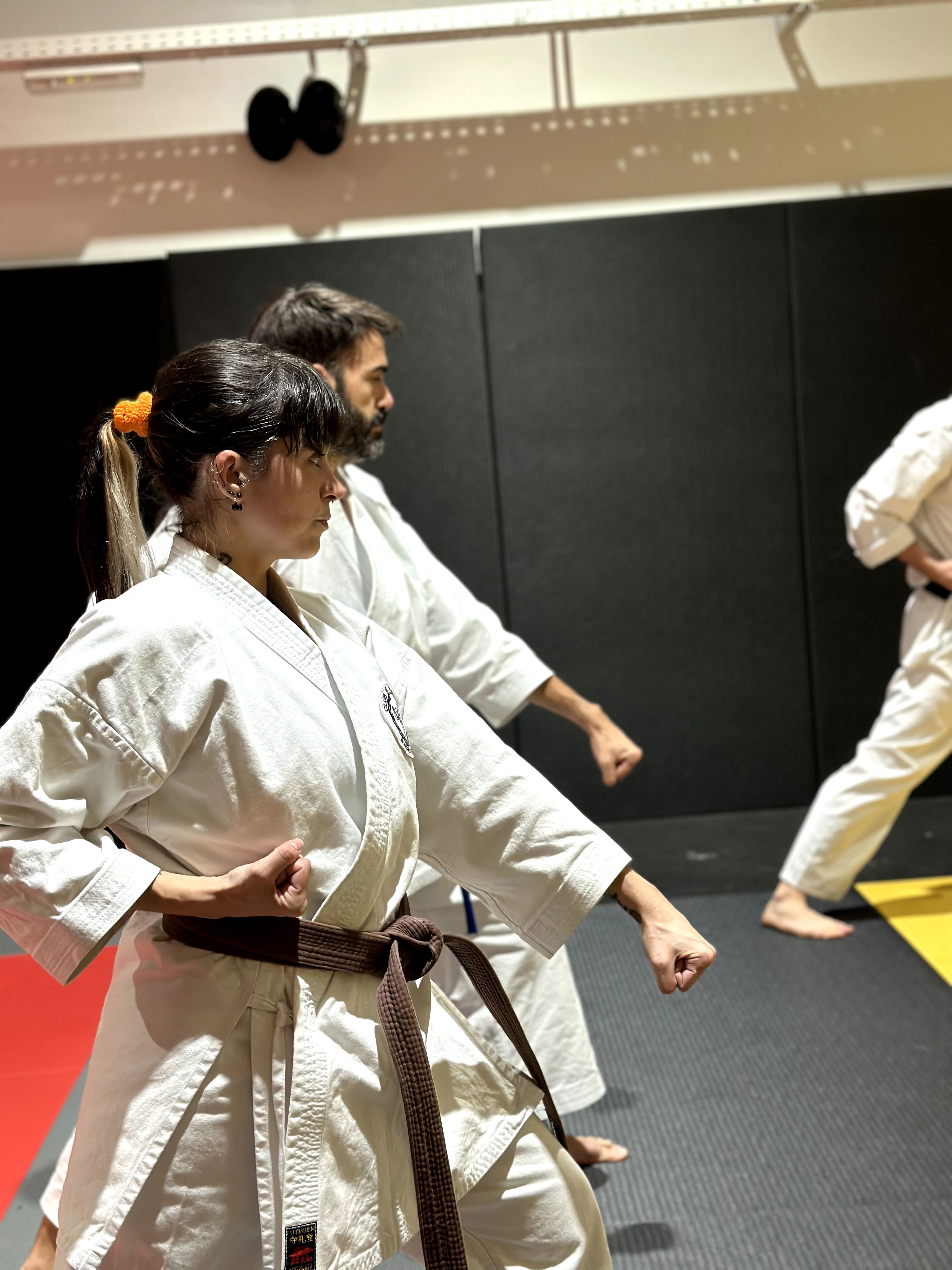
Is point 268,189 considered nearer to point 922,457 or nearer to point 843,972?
point 922,457

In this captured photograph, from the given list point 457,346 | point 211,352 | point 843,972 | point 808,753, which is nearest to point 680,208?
point 457,346

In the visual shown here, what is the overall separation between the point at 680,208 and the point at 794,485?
1042 millimetres

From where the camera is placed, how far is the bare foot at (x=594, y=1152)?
218cm

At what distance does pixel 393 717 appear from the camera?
1281mm

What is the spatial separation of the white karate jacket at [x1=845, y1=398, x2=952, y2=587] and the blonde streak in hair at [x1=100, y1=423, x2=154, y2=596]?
2419 mm

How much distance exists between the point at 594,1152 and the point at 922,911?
1507 mm

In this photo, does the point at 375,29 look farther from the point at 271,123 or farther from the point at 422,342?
the point at 422,342

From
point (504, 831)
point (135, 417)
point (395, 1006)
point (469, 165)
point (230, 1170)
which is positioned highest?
point (469, 165)

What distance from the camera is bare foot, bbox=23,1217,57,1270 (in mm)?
1682

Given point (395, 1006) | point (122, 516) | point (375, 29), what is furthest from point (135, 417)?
point (375, 29)

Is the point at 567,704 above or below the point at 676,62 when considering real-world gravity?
below

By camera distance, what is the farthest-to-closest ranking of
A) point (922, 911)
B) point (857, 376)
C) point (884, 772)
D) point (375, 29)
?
point (857, 376), point (375, 29), point (922, 911), point (884, 772)

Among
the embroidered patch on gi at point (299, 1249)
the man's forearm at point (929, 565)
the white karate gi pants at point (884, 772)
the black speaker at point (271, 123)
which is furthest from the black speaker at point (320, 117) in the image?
the embroidered patch on gi at point (299, 1249)

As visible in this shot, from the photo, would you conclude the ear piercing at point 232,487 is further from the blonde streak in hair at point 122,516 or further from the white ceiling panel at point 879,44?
the white ceiling panel at point 879,44
